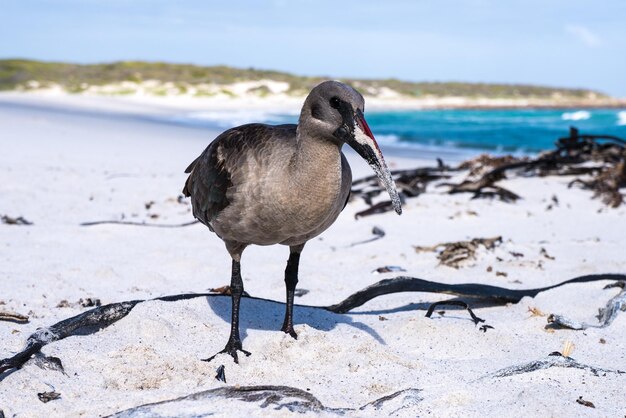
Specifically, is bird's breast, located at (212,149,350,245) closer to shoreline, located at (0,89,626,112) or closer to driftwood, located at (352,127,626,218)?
driftwood, located at (352,127,626,218)

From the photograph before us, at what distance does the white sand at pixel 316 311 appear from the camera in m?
3.31

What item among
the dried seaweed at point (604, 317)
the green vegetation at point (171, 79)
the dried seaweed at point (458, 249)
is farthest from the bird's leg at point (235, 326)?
the green vegetation at point (171, 79)

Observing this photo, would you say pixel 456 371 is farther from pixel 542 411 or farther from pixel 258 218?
pixel 258 218

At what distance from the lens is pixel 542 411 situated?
3.08 metres

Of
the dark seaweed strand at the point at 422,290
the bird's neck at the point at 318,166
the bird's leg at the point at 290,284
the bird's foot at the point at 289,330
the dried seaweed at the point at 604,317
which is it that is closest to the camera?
the bird's neck at the point at 318,166

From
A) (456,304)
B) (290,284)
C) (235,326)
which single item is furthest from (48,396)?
(456,304)

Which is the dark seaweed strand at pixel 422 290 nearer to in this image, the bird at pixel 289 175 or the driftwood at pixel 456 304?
the driftwood at pixel 456 304

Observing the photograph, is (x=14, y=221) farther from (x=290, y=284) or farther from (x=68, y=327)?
(x=290, y=284)

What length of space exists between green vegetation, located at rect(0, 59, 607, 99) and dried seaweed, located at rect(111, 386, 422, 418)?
193 ft

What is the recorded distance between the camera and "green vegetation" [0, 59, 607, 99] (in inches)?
2542

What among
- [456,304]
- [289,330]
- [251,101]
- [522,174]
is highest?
[522,174]

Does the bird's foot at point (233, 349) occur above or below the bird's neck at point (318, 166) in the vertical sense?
below

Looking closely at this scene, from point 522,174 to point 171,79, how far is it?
62.9m

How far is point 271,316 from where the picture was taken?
457cm
